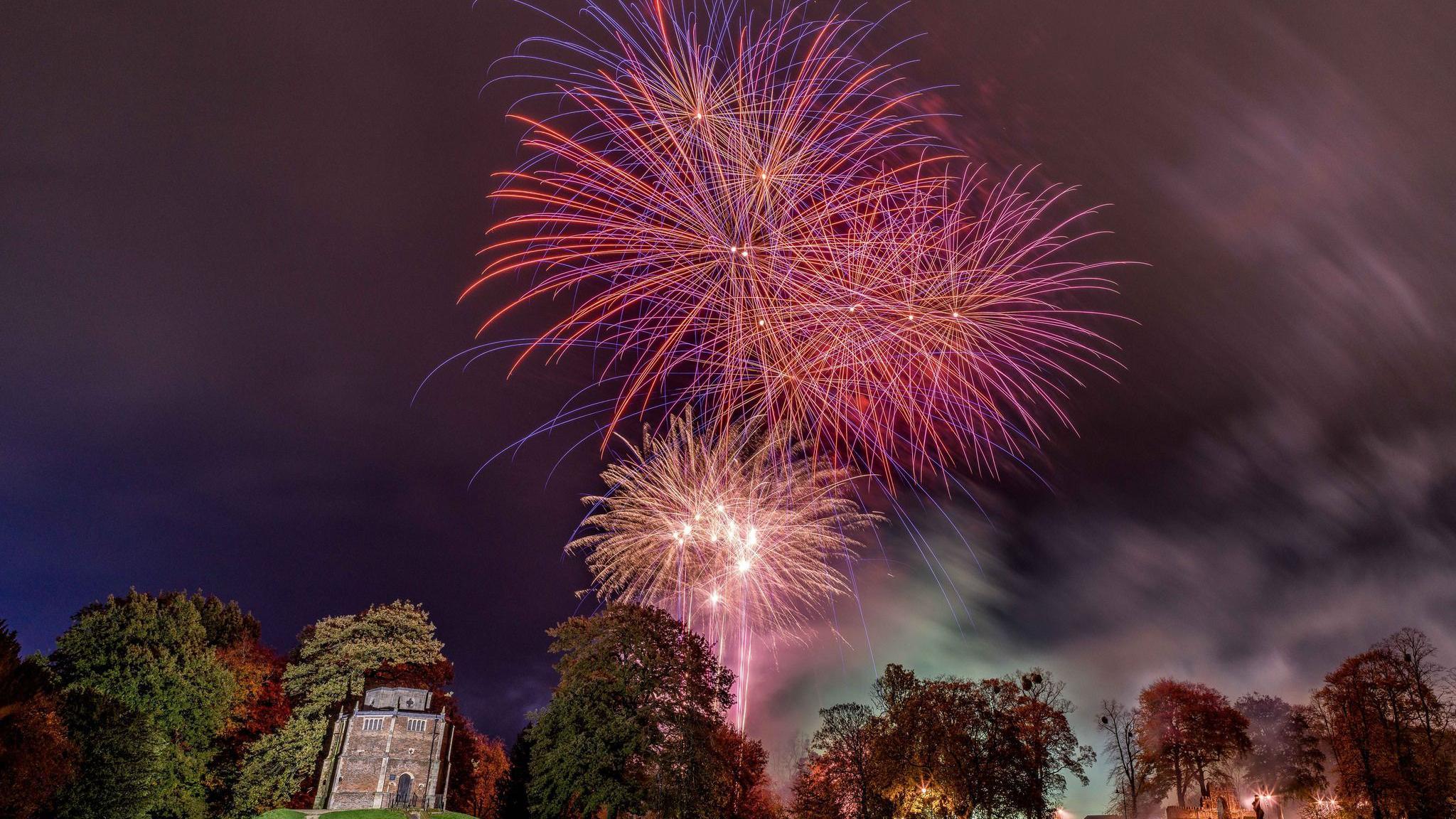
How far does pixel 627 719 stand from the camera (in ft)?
126

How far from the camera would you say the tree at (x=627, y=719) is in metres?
37.2

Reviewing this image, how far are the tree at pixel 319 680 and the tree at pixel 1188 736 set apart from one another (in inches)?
1922

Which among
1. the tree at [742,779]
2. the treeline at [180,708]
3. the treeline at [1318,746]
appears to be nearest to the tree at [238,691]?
the treeline at [180,708]

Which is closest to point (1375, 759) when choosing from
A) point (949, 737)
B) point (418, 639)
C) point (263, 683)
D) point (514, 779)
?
point (949, 737)

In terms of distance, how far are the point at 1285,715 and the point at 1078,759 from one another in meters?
35.9

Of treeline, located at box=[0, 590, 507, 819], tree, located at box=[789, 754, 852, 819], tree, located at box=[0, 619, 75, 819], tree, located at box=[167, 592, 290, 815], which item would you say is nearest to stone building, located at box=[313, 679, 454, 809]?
treeline, located at box=[0, 590, 507, 819]

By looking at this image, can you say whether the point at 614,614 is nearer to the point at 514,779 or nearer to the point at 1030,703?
the point at 514,779

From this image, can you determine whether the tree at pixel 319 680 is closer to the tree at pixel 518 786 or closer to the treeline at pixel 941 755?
the tree at pixel 518 786

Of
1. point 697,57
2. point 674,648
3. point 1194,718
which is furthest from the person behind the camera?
point 1194,718

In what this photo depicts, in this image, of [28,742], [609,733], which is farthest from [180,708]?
[609,733]

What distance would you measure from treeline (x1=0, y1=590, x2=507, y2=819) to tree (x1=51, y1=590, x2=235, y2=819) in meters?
0.06

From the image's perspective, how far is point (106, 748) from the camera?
4109 cm

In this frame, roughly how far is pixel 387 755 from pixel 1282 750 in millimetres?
69510

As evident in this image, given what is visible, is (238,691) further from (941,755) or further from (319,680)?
(941,755)
